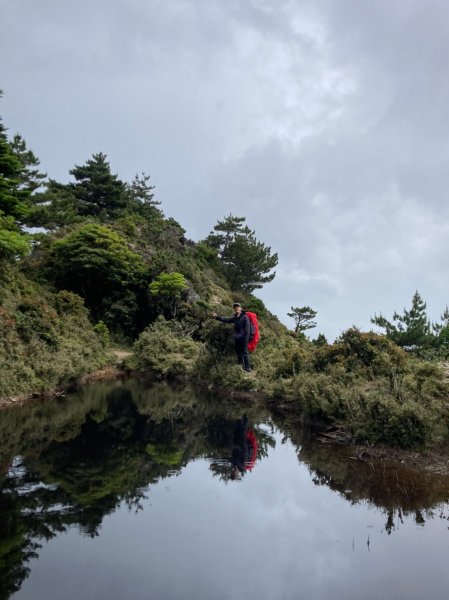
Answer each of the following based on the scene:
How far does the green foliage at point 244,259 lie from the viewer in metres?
44.0

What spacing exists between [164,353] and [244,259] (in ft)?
76.0

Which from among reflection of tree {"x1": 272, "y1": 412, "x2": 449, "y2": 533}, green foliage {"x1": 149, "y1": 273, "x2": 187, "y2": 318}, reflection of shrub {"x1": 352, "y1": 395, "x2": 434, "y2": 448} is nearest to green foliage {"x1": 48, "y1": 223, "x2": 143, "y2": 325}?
green foliage {"x1": 149, "y1": 273, "x2": 187, "y2": 318}

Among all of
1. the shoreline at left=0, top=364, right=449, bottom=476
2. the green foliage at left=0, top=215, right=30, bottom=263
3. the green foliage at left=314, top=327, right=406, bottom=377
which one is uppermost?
the green foliage at left=0, top=215, right=30, bottom=263

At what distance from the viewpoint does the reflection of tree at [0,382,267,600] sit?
16.9 feet

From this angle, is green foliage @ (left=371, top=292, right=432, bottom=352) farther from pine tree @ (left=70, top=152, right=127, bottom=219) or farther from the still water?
pine tree @ (left=70, top=152, right=127, bottom=219)

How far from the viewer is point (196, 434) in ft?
34.1

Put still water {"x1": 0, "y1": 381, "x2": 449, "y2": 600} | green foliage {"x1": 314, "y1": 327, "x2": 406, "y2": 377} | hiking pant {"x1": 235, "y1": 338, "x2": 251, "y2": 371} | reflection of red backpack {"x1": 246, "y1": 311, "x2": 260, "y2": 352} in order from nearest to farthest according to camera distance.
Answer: still water {"x1": 0, "y1": 381, "x2": 449, "y2": 600}, green foliage {"x1": 314, "y1": 327, "x2": 406, "y2": 377}, reflection of red backpack {"x1": 246, "y1": 311, "x2": 260, "y2": 352}, hiking pant {"x1": 235, "y1": 338, "x2": 251, "y2": 371}

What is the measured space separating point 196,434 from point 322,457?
300cm

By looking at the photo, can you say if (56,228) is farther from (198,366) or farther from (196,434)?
(196,434)

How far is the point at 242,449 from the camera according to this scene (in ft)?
30.5

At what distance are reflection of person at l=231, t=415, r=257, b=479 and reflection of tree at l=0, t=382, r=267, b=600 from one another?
45 cm

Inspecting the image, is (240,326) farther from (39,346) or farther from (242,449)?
(39,346)

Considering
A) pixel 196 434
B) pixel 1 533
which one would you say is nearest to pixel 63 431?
pixel 196 434

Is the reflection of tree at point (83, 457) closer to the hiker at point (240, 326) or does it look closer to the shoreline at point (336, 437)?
the shoreline at point (336, 437)
